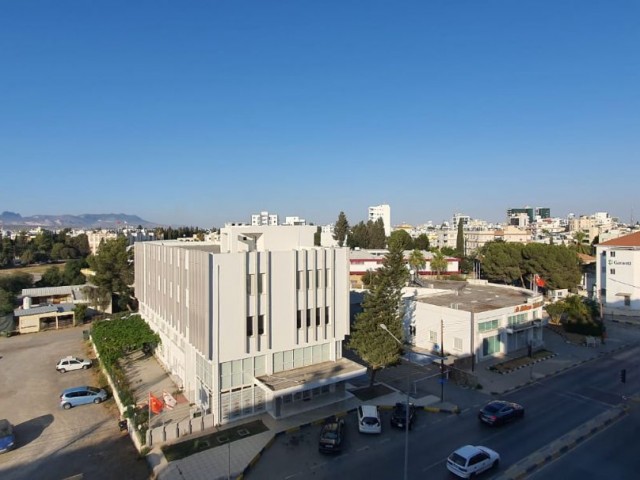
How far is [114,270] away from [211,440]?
41.0 m

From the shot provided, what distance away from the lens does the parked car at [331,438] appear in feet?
71.9

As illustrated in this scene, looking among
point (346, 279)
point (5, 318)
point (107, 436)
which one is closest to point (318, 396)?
point (346, 279)

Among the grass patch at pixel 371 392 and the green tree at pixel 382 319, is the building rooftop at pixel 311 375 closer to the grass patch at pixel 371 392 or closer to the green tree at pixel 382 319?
the green tree at pixel 382 319

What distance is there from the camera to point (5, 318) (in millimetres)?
51312

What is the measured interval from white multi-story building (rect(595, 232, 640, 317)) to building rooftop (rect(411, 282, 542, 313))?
1875 cm

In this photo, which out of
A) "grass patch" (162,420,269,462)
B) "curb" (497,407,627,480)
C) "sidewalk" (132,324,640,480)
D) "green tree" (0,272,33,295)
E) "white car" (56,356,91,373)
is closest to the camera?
"curb" (497,407,627,480)

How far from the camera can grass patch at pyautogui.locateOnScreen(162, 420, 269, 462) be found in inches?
875

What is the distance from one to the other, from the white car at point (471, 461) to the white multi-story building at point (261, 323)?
858 centimetres

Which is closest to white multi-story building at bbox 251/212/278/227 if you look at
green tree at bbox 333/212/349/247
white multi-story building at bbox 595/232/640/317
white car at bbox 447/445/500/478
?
white car at bbox 447/445/500/478

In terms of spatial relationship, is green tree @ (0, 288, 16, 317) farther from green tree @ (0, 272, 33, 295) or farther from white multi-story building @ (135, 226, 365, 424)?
white multi-story building @ (135, 226, 365, 424)

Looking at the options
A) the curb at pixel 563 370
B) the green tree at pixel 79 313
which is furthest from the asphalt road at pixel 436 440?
the green tree at pixel 79 313

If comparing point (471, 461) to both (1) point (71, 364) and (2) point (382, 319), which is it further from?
(1) point (71, 364)

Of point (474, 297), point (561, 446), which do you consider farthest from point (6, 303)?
point (561, 446)

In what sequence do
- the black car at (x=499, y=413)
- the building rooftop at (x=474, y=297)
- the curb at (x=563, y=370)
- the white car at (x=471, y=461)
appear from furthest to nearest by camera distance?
the building rooftop at (x=474, y=297) < the curb at (x=563, y=370) < the black car at (x=499, y=413) < the white car at (x=471, y=461)
